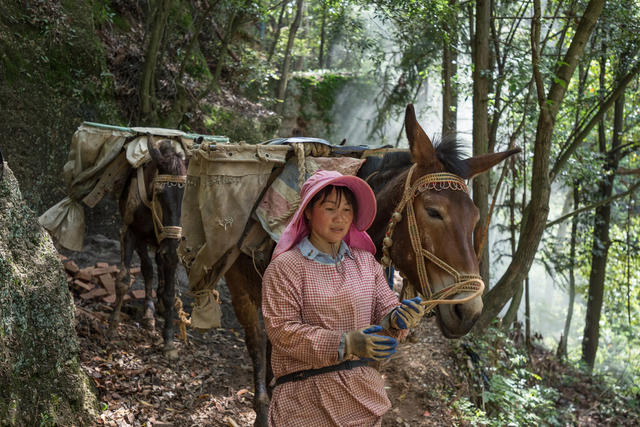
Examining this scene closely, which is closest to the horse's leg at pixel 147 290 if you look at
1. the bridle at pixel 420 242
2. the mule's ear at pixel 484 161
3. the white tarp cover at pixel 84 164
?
the white tarp cover at pixel 84 164

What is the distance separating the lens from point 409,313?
2166 mm

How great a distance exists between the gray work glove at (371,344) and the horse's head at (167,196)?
4366mm

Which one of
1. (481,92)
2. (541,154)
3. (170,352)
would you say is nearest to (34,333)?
(170,352)

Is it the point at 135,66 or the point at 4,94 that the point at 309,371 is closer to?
the point at 4,94

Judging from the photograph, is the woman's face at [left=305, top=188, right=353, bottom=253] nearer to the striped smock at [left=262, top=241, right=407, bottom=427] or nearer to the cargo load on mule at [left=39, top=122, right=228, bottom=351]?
the striped smock at [left=262, top=241, right=407, bottom=427]

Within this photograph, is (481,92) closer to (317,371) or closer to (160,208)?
(160,208)

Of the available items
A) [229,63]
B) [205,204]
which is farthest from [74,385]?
[229,63]

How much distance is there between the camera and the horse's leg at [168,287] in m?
5.95

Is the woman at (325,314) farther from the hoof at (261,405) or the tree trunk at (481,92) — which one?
the tree trunk at (481,92)

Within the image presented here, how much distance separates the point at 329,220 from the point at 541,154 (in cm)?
Result: 386

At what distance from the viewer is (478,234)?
3049mm

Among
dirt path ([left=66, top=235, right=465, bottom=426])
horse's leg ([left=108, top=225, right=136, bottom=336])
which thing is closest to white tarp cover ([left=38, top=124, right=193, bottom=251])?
horse's leg ([left=108, top=225, right=136, bottom=336])

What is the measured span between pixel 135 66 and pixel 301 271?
8.75 metres

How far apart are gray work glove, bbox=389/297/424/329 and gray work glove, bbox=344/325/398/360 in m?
0.14
